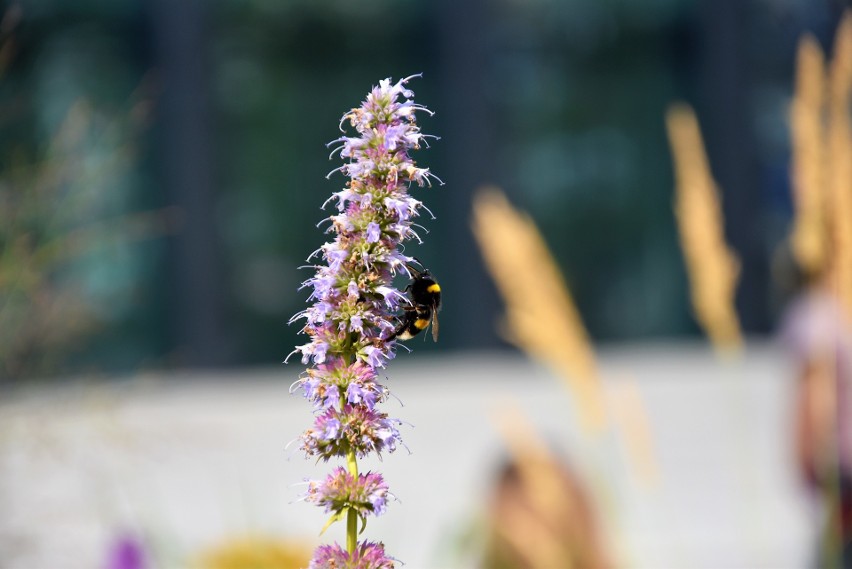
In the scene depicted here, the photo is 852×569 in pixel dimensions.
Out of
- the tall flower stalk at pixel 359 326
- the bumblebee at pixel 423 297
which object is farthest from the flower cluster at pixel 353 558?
the bumblebee at pixel 423 297

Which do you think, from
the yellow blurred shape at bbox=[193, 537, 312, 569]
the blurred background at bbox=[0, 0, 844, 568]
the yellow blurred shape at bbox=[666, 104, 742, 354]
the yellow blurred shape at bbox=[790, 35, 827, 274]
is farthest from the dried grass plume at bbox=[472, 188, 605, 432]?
the blurred background at bbox=[0, 0, 844, 568]

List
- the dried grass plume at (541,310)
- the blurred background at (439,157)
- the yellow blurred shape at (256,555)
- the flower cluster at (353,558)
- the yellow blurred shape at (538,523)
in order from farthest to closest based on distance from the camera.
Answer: the blurred background at (439,157), the yellow blurred shape at (538,523), the yellow blurred shape at (256,555), the dried grass plume at (541,310), the flower cluster at (353,558)

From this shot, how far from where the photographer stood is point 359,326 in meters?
0.94

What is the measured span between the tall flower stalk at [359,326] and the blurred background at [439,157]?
8.52 m

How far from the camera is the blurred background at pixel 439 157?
10.7 meters

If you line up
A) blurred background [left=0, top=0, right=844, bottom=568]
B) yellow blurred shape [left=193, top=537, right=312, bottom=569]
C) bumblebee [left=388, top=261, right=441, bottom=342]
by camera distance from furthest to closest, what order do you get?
blurred background [left=0, top=0, right=844, bottom=568] < yellow blurred shape [left=193, top=537, right=312, bottom=569] < bumblebee [left=388, top=261, right=441, bottom=342]

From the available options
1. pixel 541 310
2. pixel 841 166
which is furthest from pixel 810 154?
pixel 541 310

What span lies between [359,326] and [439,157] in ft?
35.3

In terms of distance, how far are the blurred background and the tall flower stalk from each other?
852cm

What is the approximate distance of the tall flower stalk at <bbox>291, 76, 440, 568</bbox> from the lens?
0.94 meters

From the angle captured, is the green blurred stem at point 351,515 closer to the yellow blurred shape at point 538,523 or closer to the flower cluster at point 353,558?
the flower cluster at point 353,558

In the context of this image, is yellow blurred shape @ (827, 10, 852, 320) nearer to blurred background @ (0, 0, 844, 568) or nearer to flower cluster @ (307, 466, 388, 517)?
flower cluster @ (307, 466, 388, 517)

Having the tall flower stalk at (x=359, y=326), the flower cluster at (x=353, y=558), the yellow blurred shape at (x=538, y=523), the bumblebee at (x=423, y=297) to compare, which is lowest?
the flower cluster at (x=353, y=558)

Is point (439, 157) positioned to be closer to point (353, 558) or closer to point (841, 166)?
point (841, 166)
